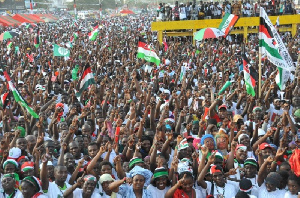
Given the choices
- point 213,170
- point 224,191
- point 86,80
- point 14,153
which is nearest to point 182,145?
point 213,170

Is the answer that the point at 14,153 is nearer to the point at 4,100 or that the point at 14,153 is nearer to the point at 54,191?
the point at 54,191

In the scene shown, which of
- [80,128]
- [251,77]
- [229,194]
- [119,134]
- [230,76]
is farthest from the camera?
[230,76]

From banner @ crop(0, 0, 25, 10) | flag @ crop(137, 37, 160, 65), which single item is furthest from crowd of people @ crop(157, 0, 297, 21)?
banner @ crop(0, 0, 25, 10)

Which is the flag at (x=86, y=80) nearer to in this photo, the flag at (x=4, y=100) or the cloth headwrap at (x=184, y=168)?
the flag at (x=4, y=100)

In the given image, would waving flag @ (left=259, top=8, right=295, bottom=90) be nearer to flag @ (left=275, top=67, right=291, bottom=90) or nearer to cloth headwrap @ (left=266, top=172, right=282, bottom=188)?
flag @ (left=275, top=67, right=291, bottom=90)

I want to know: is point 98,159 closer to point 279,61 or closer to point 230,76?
point 279,61

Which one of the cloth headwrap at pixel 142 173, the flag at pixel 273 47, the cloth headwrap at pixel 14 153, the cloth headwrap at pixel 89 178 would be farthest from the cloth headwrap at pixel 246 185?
the flag at pixel 273 47

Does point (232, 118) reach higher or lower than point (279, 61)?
lower

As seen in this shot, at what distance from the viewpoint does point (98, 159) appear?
19.0 feet

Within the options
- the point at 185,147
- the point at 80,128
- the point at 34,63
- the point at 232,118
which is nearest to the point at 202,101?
the point at 232,118

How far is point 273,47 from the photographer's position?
9055 millimetres

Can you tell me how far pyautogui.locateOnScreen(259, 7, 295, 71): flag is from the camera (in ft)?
29.3

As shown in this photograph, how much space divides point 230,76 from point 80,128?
5122 mm

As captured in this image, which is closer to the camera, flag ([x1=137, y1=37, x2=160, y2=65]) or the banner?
flag ([x1=137, y1=37, x2=160, y2=65])
